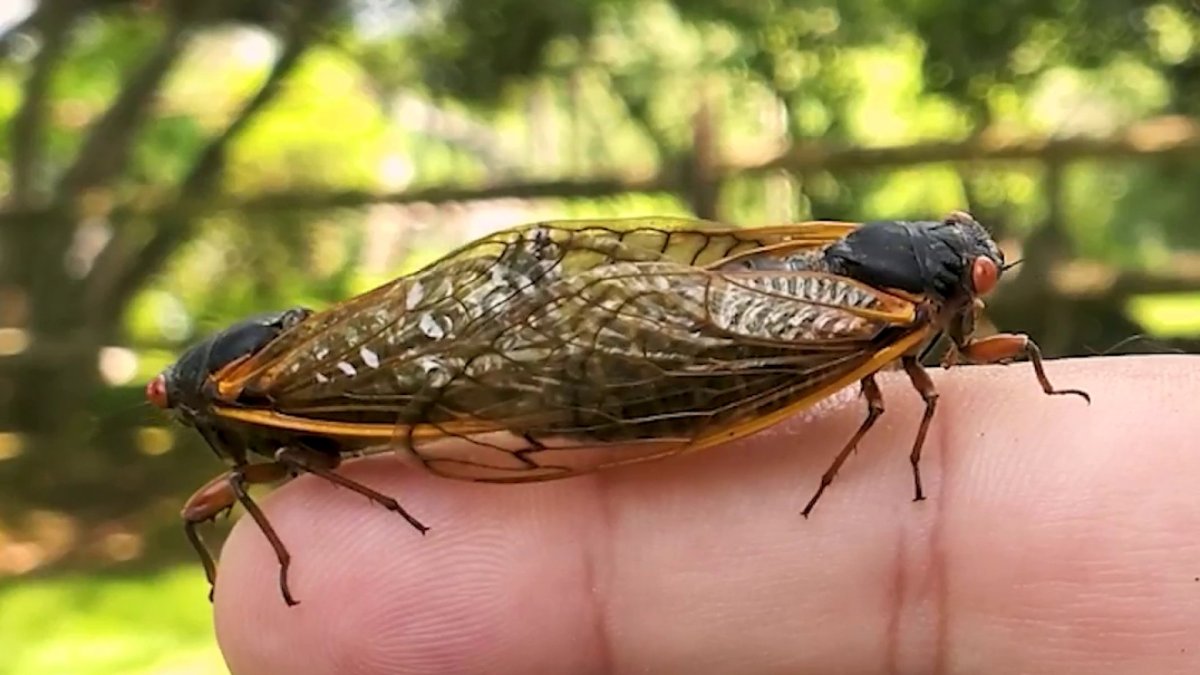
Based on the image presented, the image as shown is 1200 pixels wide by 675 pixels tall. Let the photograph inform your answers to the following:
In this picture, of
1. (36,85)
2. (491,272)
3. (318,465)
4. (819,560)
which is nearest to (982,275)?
(819,560)

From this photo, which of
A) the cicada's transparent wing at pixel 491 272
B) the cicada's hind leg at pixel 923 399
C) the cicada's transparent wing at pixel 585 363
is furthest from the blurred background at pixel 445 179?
the cicada's hind leg at pixel 923 399

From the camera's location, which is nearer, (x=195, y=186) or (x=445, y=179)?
(x=445, y=179)

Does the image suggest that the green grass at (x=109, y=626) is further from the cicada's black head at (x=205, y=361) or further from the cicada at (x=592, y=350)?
the cicada at (x=592, y=350)

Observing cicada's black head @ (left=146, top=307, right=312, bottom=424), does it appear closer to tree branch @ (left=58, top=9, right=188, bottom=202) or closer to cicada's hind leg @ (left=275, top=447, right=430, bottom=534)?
cicada's hind leg @ (left=275, top=447, right=430, bottom=534)

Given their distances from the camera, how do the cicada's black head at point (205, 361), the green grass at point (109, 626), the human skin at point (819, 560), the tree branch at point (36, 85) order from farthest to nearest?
the tree branch at point (36, 85), the green grass at point (109, 626), the cicada's black head at point (205, 361), the human skin at point (819, 560)

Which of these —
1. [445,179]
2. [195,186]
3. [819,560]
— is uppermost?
[195,186]

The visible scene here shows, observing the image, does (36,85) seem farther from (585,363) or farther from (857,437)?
(857,437)

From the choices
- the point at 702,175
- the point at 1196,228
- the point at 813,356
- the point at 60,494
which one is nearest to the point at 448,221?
the point at 702,175
